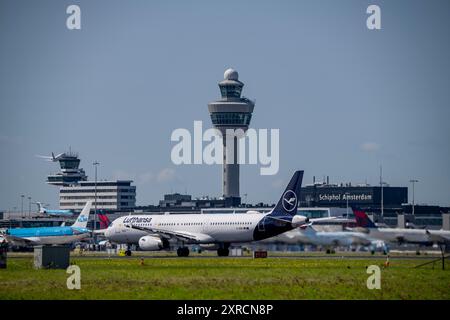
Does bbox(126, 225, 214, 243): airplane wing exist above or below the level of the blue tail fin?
below

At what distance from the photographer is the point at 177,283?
200ft

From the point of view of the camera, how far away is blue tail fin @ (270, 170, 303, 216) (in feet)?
401

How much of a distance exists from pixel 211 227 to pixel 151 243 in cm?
820

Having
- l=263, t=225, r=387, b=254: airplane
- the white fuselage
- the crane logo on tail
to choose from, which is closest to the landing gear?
the white fuselage

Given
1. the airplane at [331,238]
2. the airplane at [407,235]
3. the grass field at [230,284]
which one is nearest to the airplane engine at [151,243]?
the airplane at [331,238]

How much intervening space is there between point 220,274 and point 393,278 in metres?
13.2

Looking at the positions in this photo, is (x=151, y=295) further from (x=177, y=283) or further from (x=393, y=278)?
(x=393, y=278)

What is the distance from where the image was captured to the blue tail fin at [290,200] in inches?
4815

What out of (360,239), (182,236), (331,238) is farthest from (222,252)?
(360,239)

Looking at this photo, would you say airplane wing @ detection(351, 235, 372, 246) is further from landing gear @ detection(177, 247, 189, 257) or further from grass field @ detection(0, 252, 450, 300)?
landing gear @ detection(177, 247, 189, 257)

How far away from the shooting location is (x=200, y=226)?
129 meters

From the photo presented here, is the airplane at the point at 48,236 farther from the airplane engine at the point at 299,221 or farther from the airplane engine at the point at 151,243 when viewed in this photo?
the airplane engine at the point at 299,221
